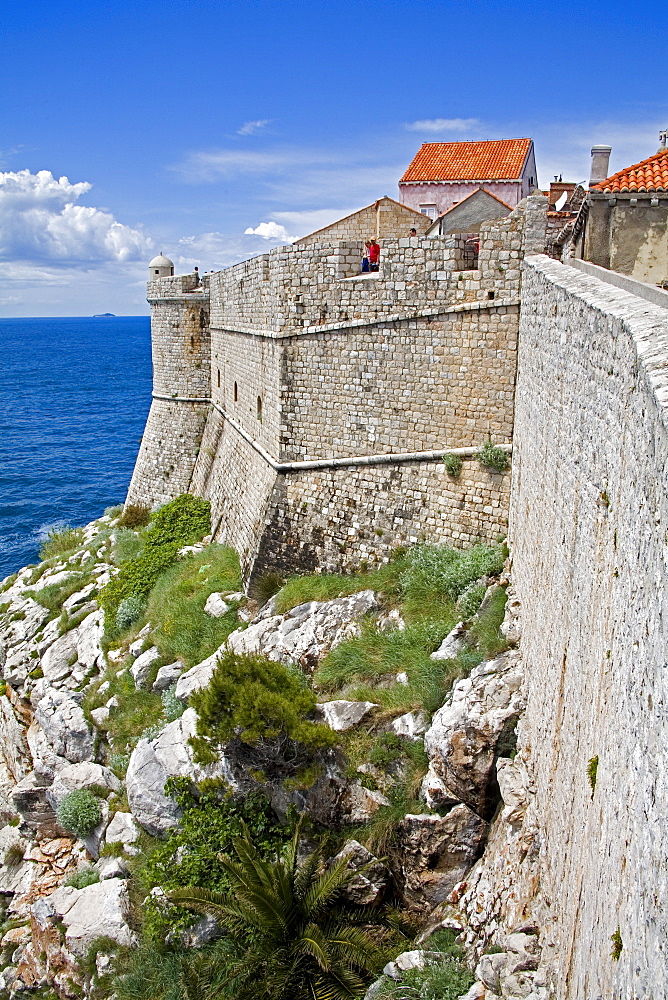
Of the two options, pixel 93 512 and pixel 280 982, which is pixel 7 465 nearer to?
pixel 93 512

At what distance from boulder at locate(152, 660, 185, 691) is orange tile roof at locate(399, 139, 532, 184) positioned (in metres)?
14.5

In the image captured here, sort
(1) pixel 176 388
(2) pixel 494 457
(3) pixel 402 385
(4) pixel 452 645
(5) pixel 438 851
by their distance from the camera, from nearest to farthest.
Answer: (5) pixel 438 851
(4) pixel 452 645
(2) pixel 494 457
(3) pixel 402 385
(1) pixel 176 388

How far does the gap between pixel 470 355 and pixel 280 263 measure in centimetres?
350

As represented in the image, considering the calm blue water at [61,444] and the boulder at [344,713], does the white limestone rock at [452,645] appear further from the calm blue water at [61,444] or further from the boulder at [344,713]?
the calm blue water at [61,444]

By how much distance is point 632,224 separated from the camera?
29.6 ft

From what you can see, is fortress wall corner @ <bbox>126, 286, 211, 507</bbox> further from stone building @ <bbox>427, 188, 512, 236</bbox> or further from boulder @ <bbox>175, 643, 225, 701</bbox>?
boulder @ <bbox>175, 643, 225, 701</bbox>

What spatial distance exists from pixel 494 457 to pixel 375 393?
2160 mm

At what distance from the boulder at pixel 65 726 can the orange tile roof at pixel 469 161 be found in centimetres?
1565

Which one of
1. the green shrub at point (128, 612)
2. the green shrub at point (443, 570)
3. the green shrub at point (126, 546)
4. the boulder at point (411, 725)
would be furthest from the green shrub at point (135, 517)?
the boulder at point (411, 725)

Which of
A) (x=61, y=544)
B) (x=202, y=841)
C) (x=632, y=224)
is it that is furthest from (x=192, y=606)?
(x=61, y=544)

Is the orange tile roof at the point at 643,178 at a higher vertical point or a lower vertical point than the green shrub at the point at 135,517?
higher

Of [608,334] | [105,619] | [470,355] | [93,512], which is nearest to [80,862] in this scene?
[105,619]

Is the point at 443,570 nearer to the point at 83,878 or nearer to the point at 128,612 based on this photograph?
the point at 83,878

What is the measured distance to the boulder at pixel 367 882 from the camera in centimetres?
721
